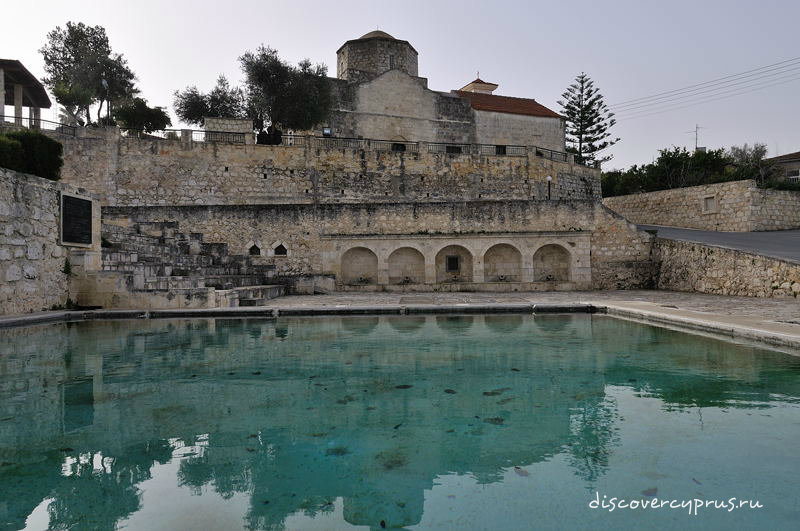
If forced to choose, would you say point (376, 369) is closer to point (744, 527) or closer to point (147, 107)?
point (744, 527)

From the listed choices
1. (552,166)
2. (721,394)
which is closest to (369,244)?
(721,394)

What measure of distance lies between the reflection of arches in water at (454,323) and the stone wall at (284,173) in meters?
14.2

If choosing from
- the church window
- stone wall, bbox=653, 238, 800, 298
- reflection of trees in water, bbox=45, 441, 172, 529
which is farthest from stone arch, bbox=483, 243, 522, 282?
reflection of trees in water, bbox=45, 441, 172, 529

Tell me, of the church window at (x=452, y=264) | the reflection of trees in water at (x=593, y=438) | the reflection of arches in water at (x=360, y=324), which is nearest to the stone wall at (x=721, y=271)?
the church window at (x=452, y=264)

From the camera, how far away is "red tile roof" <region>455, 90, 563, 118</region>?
36906 millimetres

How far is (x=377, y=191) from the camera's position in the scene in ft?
88.3

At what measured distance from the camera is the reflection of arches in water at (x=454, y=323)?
309 inches

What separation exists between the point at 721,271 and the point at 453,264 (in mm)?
7834

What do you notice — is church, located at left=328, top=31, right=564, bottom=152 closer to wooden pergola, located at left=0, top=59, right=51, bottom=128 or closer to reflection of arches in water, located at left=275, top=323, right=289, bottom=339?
wooden pergola, located at left=0, top=59, right=51, bottom=128

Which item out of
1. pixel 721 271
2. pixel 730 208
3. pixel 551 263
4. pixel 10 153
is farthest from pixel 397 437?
pixel 730 208

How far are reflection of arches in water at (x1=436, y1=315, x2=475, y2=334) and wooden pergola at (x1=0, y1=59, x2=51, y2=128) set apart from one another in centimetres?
2255

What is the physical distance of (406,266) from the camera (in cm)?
1756

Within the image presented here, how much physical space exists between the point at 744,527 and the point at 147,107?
3072 cm

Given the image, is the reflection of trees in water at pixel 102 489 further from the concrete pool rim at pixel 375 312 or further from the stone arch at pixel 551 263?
the stone arch at pixel 551 263
